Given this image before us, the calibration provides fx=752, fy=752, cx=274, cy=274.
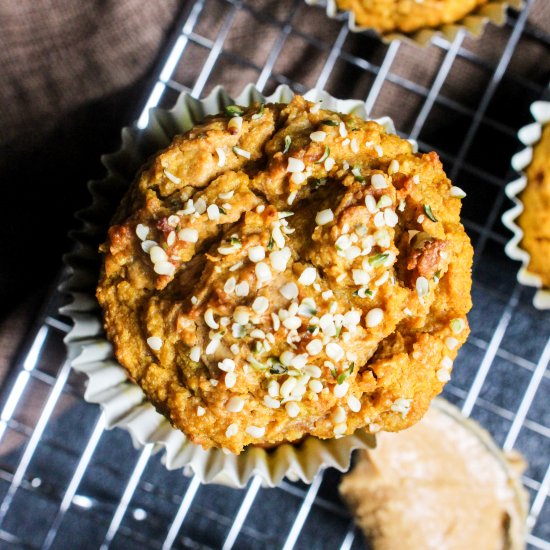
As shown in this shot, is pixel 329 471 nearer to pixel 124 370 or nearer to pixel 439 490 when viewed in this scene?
pixel 439 490

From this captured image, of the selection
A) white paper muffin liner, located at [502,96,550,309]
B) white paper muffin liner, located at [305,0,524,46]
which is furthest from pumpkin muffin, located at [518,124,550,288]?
white paper muffin liner, located at [305,0,524,46]

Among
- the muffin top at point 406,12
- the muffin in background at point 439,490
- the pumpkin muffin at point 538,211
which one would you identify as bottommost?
the muffin in background at point 439,490

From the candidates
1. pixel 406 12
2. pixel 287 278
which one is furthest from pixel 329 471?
pixel 406 12

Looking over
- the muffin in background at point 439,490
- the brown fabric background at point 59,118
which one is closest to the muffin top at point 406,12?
the brown fabric background at point 59,118

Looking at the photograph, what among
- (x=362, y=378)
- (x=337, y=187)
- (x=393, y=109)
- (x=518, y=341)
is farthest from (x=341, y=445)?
(x=393, y=109)

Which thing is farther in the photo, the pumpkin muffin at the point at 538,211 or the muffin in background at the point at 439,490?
the muffin in background at the point at 439,490

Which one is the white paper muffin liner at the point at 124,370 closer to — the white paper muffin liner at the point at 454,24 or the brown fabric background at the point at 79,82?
the white paper muffin liner at the point at 454,24

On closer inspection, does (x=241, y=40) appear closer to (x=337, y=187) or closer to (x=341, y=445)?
(x=337, y=187)
